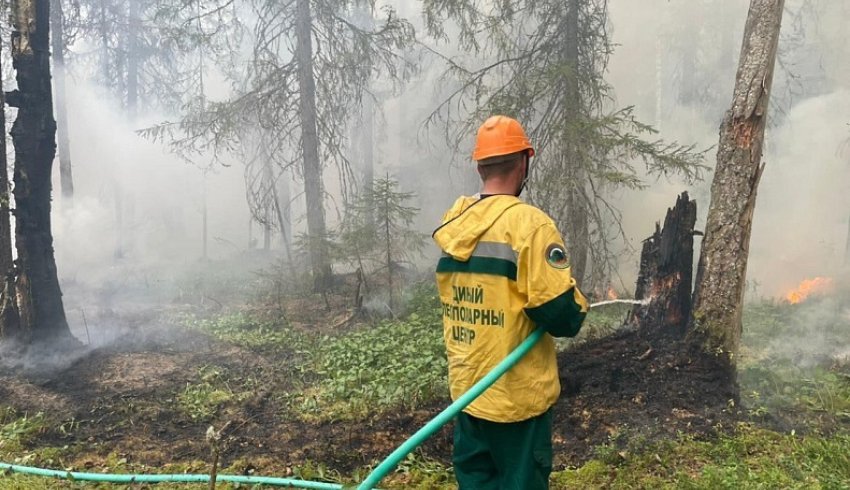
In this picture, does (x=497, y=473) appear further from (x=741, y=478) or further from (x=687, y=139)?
(x=687, y=139)

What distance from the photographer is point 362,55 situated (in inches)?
458

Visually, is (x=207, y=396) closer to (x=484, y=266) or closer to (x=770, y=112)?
(x=484, y=266)

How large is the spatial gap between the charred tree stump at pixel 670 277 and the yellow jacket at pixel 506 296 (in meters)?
3.46

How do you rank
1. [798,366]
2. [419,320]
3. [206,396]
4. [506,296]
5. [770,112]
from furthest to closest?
1. [770,112]
2. [419,320]
3. [206,396]
4. [798,366]
5. [506,296]

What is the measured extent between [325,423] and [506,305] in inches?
135

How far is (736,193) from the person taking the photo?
4.88m

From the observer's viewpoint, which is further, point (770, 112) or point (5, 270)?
point (770, 112)

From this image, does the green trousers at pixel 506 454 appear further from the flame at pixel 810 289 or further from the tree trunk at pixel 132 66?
the tree trunk at pixel 132 66

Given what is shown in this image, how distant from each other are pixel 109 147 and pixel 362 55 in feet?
45.7

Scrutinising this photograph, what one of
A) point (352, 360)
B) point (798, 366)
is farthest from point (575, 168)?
point (352, 360)

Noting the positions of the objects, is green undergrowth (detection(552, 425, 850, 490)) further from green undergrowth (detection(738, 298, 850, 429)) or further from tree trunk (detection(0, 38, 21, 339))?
tree trunk (detection(0, 38, 21, 339))

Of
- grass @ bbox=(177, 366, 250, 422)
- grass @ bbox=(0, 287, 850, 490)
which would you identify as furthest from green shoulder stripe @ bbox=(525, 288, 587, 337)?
grass @ bbox=(177, 366, 250, 422)

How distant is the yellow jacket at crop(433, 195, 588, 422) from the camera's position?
2064mm

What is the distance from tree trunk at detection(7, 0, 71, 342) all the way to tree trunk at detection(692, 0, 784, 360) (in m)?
7.93
